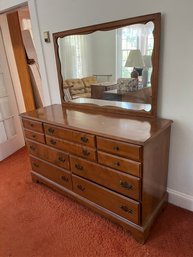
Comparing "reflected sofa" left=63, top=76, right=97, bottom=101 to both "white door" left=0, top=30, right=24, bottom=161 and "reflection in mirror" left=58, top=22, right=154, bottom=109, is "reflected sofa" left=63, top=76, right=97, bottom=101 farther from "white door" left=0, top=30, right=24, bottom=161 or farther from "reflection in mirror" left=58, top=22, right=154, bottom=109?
"white door" left=0, top=30, right=24, bottom=161

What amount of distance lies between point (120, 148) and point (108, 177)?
31 centimetres

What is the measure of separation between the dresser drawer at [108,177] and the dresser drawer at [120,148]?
0.17 meters

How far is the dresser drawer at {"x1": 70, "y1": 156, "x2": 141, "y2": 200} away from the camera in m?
1.40

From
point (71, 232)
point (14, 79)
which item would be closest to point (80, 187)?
point (71, 232)

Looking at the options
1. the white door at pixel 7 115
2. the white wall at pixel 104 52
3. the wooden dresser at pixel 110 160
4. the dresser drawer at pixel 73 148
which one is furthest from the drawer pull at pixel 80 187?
the white door at pixel 7 115

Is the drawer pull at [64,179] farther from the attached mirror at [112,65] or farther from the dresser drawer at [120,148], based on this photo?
the attached mirror at [112,65]

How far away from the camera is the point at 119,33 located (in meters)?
1.67

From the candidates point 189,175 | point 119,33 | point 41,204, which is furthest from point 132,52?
point 41,204

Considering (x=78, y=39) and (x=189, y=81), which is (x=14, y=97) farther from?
(x=189, y=81)

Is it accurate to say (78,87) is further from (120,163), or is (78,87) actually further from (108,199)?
(108,199)

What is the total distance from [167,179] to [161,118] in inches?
24.4

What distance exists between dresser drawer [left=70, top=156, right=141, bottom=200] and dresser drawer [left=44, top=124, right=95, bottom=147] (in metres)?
0.18

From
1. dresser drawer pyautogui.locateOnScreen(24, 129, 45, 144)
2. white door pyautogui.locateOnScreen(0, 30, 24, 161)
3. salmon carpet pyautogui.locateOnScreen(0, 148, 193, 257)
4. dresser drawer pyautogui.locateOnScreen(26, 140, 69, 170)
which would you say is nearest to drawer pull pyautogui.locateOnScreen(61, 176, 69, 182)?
dresser drawer pyautogui.locateOnScreen(26, 140, 69, 170)

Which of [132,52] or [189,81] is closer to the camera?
[189,81]
